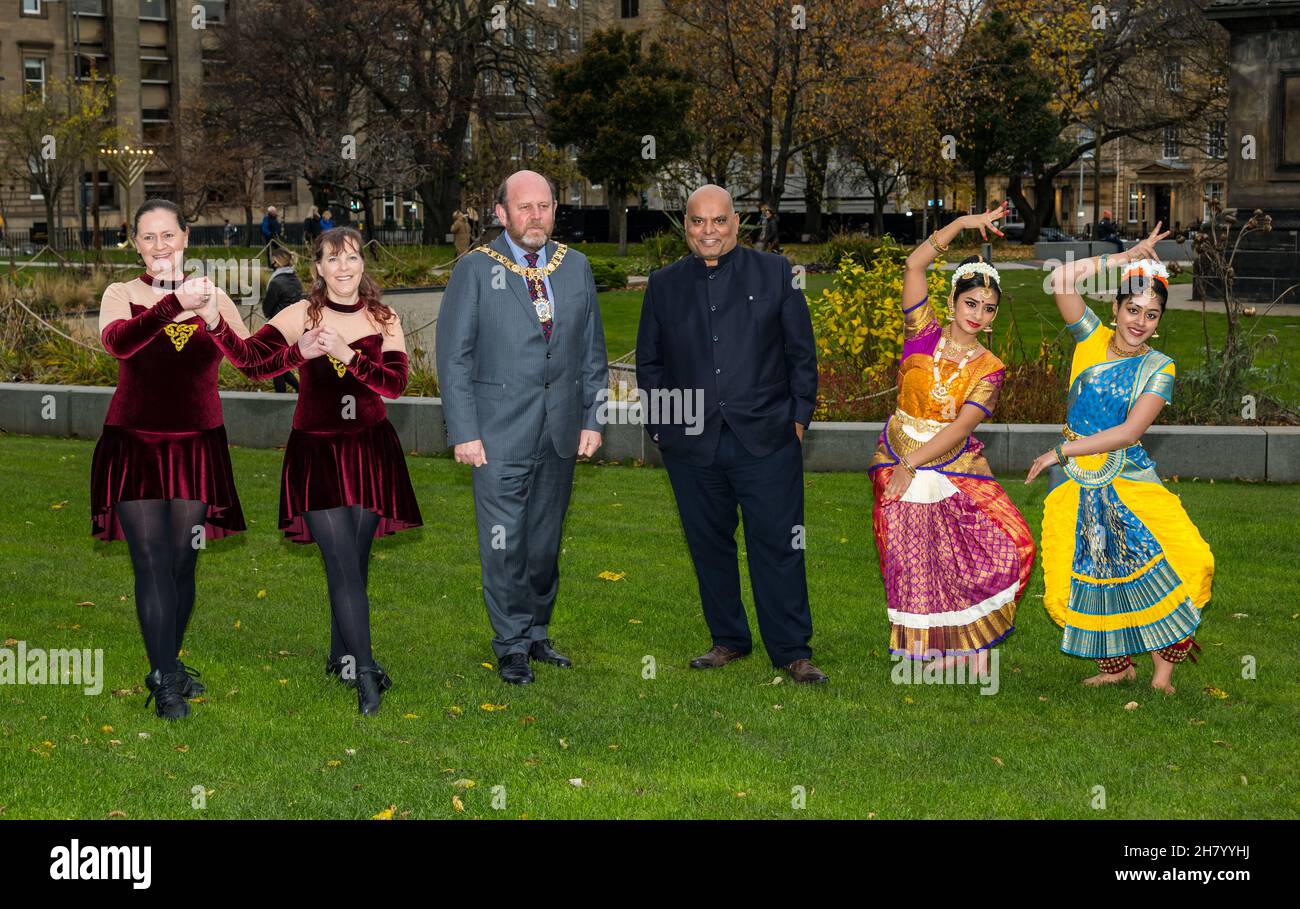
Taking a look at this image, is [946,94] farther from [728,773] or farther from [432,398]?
[728,773]

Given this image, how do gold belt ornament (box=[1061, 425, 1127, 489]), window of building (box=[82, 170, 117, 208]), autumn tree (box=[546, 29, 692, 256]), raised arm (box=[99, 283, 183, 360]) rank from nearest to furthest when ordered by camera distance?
1. raised arm (box=[99, 283, 183, 360])
2. gold belt ornament (box=[1061, 425, 1127, 489])
3. autumn tree (box=[546, 29, 692, 256])
4. window of building (box=[82, 170, 117, 208])

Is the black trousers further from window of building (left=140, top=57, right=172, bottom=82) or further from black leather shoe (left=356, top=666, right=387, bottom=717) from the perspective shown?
window of building (left=140, top=57, right=172, bottom=82)

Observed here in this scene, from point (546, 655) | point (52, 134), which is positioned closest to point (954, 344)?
point (546, 655)

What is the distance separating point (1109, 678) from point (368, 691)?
3279 mm

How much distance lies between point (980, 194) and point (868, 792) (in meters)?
57.5

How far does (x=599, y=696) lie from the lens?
22.8 feet

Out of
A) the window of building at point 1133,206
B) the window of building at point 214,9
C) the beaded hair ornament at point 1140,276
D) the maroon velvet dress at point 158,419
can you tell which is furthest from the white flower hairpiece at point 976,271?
the window of building at point 1133,206

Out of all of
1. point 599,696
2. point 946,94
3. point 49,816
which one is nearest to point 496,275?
point 599,696

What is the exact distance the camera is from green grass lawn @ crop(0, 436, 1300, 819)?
567cm

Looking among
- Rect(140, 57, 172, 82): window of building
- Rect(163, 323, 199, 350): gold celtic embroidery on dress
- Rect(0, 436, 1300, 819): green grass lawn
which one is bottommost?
Rect(0, 436, 1300, 819): green grass lawn

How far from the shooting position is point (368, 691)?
6699 mm

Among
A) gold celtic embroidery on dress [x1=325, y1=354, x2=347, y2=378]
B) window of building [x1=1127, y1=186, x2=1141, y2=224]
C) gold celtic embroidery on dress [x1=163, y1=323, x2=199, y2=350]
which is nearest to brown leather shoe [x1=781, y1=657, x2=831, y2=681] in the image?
gold celtic embroidery on dress [x1=325, y1=354, x2=347, y2=378]

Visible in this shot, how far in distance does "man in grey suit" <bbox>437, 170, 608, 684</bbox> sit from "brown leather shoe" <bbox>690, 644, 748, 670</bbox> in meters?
0.80

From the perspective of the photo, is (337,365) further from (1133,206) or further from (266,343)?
(1133,206)
